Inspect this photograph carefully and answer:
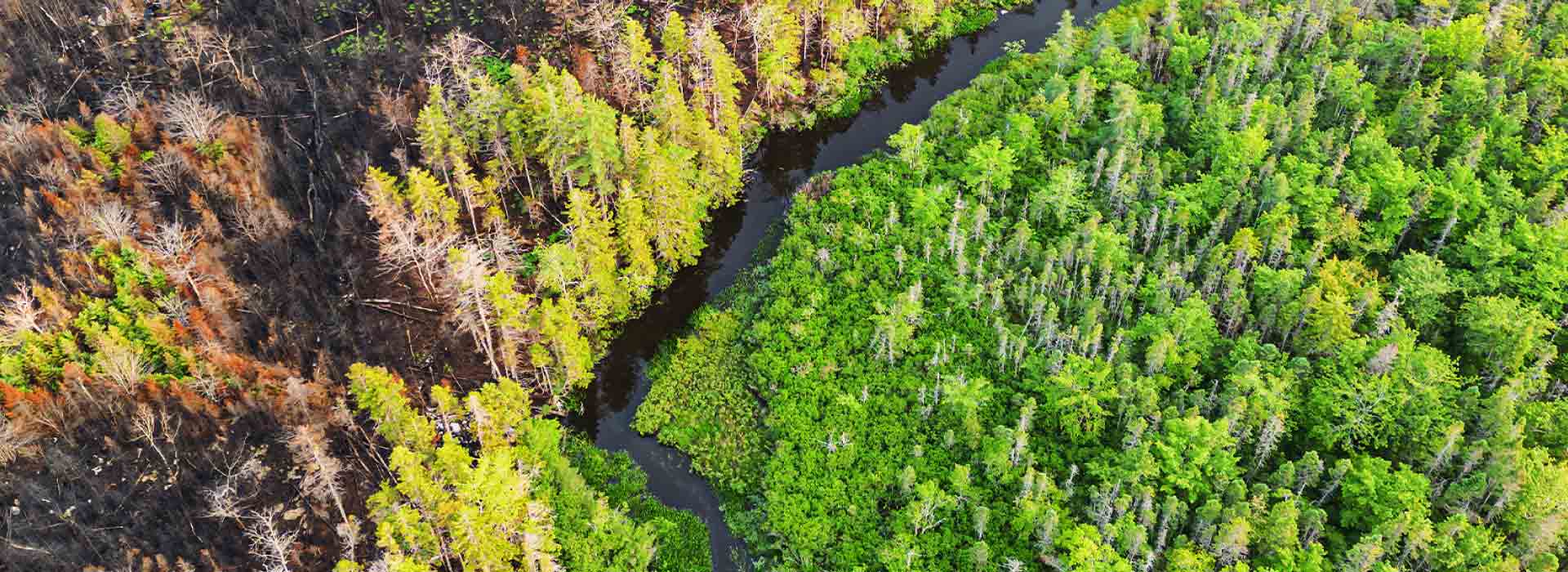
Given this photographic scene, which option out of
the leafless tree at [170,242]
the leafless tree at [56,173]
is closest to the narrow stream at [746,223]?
the leafless tree at [170,242]

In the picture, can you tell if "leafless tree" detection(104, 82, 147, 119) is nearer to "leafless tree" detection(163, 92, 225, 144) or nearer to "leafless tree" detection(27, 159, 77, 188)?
"leafless tree" detection(163, 92, 225, 144)

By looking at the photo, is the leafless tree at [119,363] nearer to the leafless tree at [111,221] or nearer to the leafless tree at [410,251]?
the leafless tree at [111,221]

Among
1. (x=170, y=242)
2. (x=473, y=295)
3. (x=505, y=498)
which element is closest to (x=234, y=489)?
(x=473, y=295)

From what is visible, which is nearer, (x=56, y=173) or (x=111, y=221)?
(x=111, y=221)

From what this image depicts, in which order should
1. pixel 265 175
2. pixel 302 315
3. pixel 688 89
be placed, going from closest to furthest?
1. pixel 302 315
2. pixel 265 175
3. pixel 688 89

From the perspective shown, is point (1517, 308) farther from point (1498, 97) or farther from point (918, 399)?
point (918, 399)

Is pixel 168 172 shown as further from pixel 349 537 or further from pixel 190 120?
pixel 349 537

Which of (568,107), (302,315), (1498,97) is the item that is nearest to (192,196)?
(302,315)
